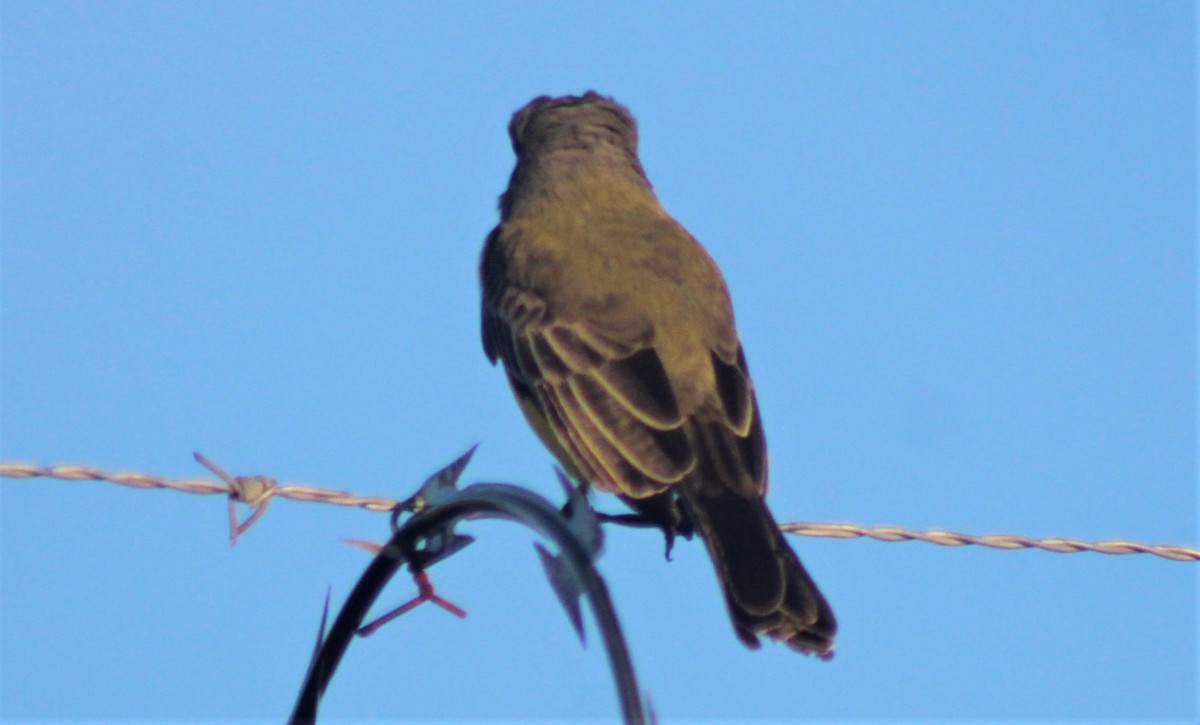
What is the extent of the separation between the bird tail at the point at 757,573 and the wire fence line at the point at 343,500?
0.46 feet

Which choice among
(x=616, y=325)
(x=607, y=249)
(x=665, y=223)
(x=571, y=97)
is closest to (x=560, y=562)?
(x=616, y=325)

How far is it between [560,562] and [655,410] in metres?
3.21

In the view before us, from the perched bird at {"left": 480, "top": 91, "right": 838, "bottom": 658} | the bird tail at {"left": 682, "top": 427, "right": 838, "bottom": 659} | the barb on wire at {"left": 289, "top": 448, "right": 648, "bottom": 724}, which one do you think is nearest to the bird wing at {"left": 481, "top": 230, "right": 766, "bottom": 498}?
the perched bird at {"left": 480, "top": 91, "right": 838, "bottom": 658}

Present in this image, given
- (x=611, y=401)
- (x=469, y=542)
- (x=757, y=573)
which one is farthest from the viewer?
(x=611, y=401)

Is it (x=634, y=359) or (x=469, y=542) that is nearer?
(x=469, y=542)

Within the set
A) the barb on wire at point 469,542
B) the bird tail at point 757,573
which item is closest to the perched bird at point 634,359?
the bird tail at point 757,573

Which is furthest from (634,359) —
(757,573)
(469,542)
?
(469,542)

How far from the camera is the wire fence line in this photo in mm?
5336

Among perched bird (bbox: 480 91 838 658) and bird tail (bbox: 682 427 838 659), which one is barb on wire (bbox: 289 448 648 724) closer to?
bird tail (bbox: 682 427 838 659)

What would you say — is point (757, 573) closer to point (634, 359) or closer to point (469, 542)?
point (634, 359)

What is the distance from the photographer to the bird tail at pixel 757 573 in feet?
20.1

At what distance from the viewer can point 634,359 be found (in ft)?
24.3

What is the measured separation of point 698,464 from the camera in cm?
688

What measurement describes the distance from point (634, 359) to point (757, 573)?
4.61ft
